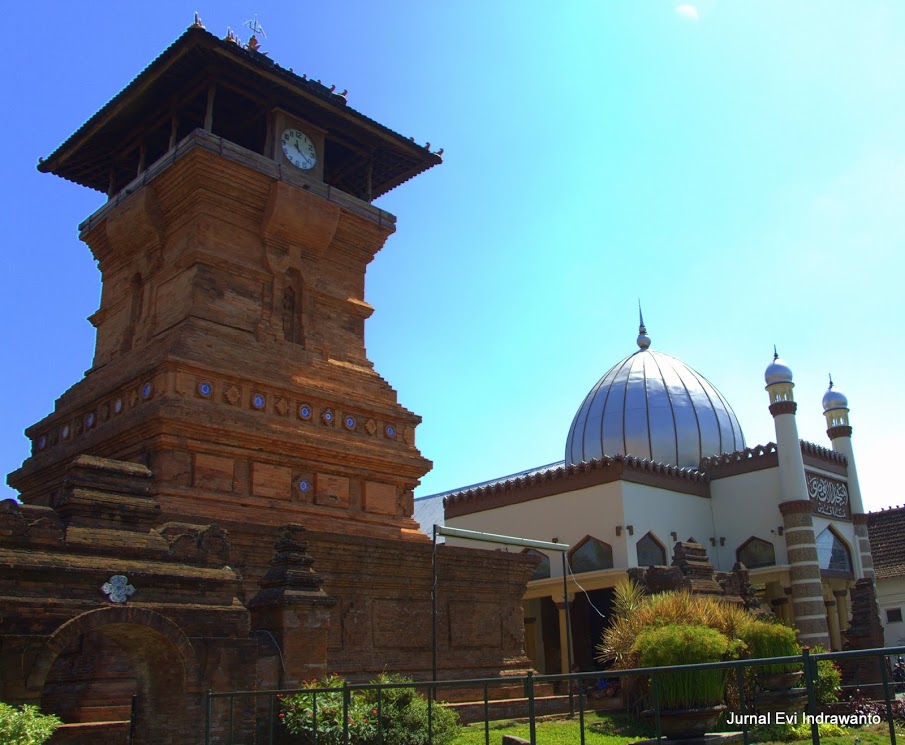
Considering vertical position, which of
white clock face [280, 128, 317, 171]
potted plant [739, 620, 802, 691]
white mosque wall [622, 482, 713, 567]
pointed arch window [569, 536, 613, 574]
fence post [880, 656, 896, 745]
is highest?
white clock face [280, 128, 317, 171]

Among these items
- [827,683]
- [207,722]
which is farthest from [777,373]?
[207,722]

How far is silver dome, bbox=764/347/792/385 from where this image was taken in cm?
3083

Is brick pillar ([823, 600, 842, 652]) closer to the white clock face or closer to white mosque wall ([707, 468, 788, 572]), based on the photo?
white mosque wall ([707, 468, 788, 572])

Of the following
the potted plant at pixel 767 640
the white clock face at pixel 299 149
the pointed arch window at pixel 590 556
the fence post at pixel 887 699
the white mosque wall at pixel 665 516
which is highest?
the white clock face at pixel 299 149

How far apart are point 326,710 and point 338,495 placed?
8.65m

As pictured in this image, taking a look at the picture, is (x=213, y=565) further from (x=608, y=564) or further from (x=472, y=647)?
(x=608, y=564)

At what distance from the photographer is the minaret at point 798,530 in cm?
2764

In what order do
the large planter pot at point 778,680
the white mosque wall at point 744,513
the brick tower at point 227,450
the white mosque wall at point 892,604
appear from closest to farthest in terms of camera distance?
the brick tower at point 227,450 → the large planter pot at point 778,680 → the white mosque wall at point 744,513 → the white mosque wall at point 892,604

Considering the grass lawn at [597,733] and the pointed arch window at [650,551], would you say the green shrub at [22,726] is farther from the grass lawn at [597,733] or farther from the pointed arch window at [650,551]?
the pointed arch window at [650,551]

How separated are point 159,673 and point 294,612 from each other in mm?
2123

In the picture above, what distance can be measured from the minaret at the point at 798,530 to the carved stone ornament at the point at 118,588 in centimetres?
2292

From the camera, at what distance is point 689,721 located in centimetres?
1176

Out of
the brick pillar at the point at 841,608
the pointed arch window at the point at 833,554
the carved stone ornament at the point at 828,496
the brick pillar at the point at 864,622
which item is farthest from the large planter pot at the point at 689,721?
the brick pillar at the point at 841,608

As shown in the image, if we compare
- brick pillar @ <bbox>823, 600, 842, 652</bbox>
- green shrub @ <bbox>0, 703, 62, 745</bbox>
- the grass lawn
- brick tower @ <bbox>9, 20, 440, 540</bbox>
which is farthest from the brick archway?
brick pillar @ <bbox>823, 600, 842, 652</bbox>
